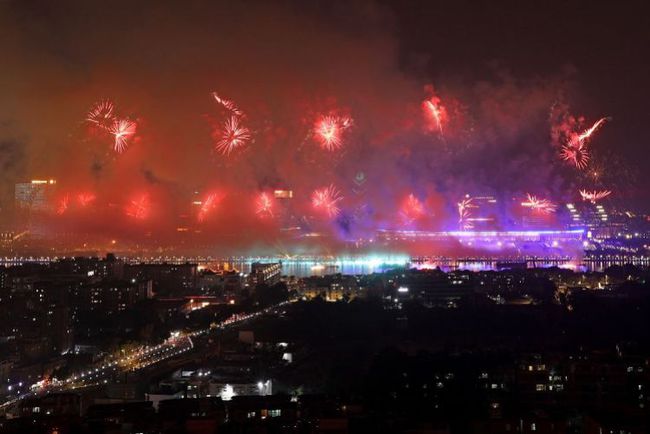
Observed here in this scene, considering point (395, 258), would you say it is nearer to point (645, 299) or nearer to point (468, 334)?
point (645, 299)

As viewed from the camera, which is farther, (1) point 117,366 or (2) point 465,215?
(2) point 465,215

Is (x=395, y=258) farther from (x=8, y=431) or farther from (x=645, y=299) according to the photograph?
(x=8, y=431)

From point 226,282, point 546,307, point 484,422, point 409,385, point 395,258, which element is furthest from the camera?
point 395,258

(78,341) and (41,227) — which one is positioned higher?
(41,227)

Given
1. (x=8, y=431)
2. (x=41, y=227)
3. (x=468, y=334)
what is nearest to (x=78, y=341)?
(x=468, y=334)

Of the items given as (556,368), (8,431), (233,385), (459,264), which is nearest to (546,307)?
(556,368)

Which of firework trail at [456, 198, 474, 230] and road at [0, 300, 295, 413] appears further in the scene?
firework trail at [456, 198, 474, 230]

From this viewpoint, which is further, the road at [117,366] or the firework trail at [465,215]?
the firework trail at [465,215]

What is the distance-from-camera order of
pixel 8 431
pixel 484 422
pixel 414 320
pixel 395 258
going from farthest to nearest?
pixel 395 258 < pixel 414 320 < pixel 484 422 < pixel 8 431

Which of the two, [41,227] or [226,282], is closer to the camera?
[226,282]
